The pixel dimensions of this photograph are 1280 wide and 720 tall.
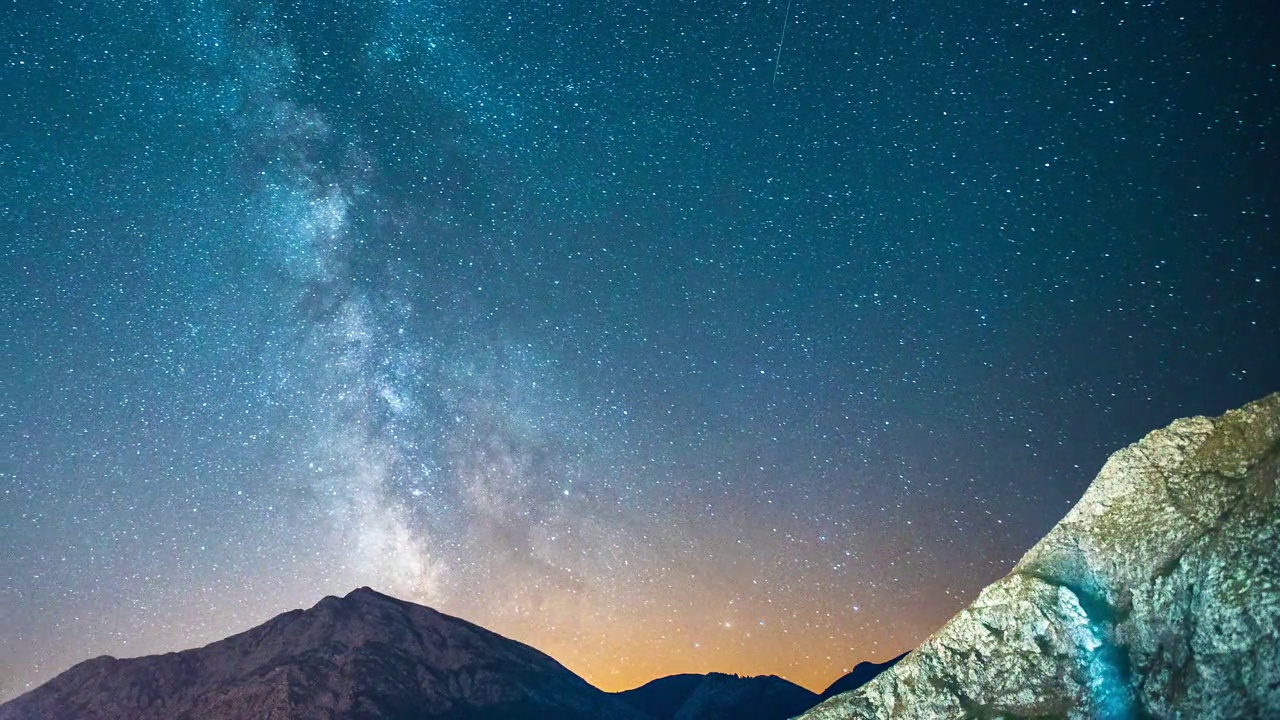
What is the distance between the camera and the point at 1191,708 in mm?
27844

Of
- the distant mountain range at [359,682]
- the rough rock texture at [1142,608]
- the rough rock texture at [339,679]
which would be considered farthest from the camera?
the distant mountain range at [359,682]

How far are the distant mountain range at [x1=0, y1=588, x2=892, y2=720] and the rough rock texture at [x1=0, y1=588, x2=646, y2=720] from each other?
0.28 metres

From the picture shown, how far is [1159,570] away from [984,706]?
34.9 ft

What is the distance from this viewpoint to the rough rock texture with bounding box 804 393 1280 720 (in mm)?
27016

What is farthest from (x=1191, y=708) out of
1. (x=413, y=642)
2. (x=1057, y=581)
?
(x=413, y=642)

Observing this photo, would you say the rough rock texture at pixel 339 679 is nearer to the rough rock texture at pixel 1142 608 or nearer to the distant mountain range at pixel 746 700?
the distant mountain range at pixel 746 700

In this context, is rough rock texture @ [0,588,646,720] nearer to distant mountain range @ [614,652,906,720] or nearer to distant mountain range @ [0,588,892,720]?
distant mountain range @ [0,588,892,720]

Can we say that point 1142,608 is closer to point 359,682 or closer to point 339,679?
point 359,682

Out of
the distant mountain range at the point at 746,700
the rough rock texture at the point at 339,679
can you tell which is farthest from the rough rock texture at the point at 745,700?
the rough rock texture at the point at 339,679

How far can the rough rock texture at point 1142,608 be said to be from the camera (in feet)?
88.6

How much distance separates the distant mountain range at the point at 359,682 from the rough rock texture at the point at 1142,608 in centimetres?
14151

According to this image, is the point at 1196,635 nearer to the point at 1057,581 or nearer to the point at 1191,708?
the point at 1191,708

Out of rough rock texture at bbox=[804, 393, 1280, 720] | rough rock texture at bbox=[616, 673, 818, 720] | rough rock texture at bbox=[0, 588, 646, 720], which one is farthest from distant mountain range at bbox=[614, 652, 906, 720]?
rough rock texture at bbox=[804, 393, 1280, 720]

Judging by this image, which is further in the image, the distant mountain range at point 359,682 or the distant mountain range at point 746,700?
the distant mountain range at point 746,700
